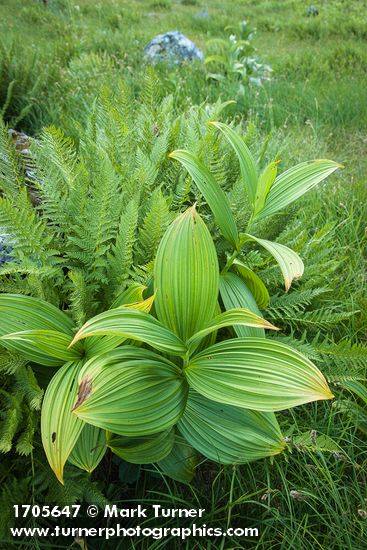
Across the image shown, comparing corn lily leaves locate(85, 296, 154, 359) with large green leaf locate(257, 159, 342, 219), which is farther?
large green leaf locate(257, 159, 342, 219)

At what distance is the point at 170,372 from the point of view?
1.37m

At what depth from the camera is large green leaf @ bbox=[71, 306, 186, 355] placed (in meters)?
1.16

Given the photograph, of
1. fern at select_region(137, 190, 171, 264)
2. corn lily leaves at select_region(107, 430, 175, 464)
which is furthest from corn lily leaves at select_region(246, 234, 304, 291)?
corn lily leaves at select_region(107, 430, 175, 464)

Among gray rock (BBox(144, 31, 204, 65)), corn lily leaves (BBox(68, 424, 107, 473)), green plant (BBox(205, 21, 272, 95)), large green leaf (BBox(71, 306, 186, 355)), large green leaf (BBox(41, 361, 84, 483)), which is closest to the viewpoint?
large green leaf (BBox(71, 306, 186, 355))

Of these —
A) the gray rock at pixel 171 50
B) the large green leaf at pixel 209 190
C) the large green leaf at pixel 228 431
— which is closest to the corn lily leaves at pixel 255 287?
the large green leaf at pixel 209 190

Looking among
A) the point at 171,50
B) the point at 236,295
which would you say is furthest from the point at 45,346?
the point at 171,50

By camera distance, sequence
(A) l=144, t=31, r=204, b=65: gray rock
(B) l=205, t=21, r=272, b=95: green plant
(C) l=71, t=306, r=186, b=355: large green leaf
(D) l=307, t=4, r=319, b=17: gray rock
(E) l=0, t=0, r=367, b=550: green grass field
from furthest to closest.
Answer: (D) l=307, t=4, r=319, b=17: gray rock → (A) l=144, t=31, r=204, b=65: gray rock → (B) l=205, t=21, r=272, b=95: green plant → (E) l=0, t=0, r=367, b=550: green grass field → (C) l=71, t=306, r=186, b=355: large green leaf

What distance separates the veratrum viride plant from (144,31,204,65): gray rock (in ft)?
16.7

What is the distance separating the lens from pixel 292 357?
123 centimetres

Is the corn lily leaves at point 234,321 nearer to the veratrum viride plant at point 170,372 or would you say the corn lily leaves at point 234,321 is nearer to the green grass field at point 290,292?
the veratrum viride plant at point 170,372

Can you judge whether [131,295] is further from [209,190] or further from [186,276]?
[209,190]

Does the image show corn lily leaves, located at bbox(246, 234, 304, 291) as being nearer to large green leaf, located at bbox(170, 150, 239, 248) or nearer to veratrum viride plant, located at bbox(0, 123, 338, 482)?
veratrum viride plant, located at bbox(0, 123, 338, 482)

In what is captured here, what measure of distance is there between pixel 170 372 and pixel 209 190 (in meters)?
0.69

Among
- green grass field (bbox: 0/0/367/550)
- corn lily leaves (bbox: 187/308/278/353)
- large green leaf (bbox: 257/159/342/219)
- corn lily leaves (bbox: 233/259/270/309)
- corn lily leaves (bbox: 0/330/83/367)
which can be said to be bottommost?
green grass field (bbox: 0/0/367/550)
